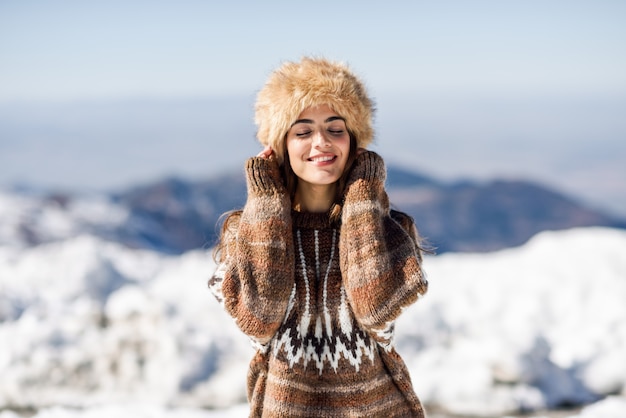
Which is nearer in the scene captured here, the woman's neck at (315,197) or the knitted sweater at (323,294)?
the knitted sweater at (323,294)

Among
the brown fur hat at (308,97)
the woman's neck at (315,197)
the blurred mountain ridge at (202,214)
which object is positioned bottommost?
the blurred mountain ridge at (202,214)

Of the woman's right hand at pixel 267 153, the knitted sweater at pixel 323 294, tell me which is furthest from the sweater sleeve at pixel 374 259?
the woman's right hand at pixel 267 153

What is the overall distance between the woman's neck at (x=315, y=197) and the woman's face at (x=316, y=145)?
2.1 inches

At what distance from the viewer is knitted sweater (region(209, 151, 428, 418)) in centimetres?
215

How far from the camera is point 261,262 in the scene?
2.17m

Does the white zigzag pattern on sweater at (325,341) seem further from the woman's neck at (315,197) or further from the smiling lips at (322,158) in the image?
the smiling lips at (322,158)

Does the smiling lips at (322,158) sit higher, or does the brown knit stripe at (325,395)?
the smiling lips at (322,158)

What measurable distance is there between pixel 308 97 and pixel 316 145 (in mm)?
155

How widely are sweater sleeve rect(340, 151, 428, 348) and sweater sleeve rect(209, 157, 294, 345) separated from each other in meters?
0.19

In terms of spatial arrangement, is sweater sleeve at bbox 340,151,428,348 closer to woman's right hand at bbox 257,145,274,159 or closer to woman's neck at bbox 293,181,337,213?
woman's neck at bbox 293,181,337,213

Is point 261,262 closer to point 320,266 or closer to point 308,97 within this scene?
point 320,266

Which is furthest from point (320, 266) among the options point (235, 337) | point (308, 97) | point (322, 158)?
point (235, 337)

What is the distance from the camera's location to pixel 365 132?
237cm

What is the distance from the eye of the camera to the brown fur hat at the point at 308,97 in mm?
2246
